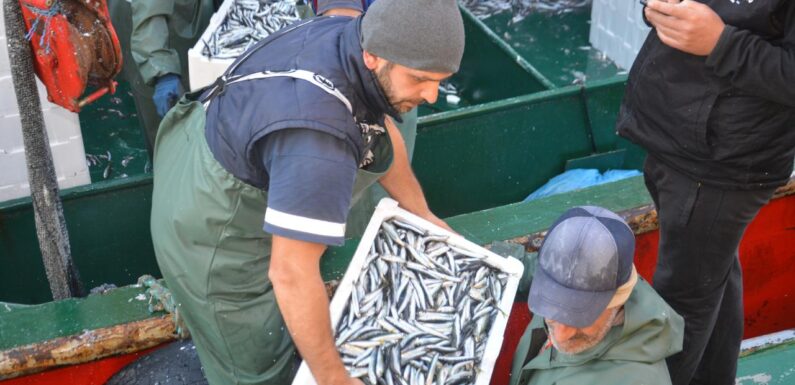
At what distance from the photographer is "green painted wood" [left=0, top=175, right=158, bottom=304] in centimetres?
520

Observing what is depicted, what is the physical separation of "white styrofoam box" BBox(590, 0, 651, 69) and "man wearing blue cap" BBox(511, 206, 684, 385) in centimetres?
522

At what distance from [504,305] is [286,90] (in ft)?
4.30

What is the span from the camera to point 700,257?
3754 mm

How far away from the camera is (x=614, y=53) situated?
8297 millimetres

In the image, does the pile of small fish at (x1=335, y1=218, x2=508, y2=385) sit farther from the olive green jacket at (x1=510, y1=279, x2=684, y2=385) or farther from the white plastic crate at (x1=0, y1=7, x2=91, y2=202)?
the white plastic crate at (x1=0, y1=7, x2=91, y2=202)

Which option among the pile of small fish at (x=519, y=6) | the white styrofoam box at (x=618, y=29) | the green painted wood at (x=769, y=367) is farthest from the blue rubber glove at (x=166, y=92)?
the pile of small fish at (x=519, y=6)

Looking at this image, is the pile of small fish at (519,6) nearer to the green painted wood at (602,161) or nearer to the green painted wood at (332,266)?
the green painted wood at (602,161)

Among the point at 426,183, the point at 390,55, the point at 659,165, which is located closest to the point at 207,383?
the point at 390,55

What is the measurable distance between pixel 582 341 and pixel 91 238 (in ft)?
11.6

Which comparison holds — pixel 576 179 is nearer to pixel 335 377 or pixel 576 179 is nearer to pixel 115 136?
pixel 335 377

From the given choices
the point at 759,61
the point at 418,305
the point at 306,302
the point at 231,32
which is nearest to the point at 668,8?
the point at 759,61

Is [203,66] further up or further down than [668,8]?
further down

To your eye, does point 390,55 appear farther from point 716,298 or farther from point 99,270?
point 99,270

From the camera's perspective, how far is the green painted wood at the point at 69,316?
3.91 m
